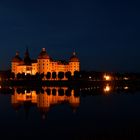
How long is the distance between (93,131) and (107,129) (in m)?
0.75

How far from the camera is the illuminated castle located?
277 ft

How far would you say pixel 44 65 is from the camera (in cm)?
8438

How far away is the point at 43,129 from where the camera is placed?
17.0 m

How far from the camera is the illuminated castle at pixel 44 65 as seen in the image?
277 ft

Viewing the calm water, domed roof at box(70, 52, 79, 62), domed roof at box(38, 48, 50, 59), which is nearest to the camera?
the calm water

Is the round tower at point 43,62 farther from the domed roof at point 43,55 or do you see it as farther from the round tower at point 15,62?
the round tower at point 15,62

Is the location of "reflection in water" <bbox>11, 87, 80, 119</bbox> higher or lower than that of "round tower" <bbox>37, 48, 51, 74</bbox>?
lower

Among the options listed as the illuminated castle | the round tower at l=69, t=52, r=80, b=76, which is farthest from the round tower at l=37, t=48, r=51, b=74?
the round tower at l=69, t=52, r=80, b=76

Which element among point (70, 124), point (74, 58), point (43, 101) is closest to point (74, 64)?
point (74, 58)

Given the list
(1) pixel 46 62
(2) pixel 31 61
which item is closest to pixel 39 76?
(1) pixel 46 62

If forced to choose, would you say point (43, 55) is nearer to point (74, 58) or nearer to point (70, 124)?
point (74, 58)

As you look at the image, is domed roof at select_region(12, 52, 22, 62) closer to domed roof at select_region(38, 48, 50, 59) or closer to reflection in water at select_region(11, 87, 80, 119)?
domed roof at select_region(38, 48, 50, 59)

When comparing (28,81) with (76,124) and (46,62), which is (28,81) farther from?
(76,124)

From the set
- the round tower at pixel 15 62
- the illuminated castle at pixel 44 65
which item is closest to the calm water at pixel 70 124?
the illuminated castle at pixel 44 65
